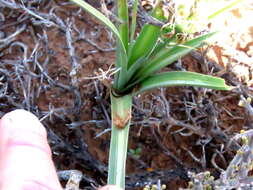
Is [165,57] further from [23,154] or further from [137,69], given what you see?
[23,154]

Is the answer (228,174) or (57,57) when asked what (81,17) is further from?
(228,174)

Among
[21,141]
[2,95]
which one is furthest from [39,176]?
[2,95]

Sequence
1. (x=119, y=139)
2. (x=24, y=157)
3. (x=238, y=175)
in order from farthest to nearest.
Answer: (x=119, y=139) < (x=238, y=175) < (x=24, y=157)

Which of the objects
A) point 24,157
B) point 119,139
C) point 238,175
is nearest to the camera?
point 24,157

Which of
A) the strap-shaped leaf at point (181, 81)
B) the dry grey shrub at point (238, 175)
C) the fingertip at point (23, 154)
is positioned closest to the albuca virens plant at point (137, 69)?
the strap-shaped leaf at point (181, 81)

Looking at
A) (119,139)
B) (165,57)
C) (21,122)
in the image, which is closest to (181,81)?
→ (165,57)

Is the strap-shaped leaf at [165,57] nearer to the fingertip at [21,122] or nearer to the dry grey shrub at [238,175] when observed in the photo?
the dry grey shrub at [238,175]

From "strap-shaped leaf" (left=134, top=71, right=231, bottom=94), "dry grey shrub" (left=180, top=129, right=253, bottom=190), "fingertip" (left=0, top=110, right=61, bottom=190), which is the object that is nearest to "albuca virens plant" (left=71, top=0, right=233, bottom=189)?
"strap-shaped leaf" (left=134, top=71, right=231, bottom=94)
